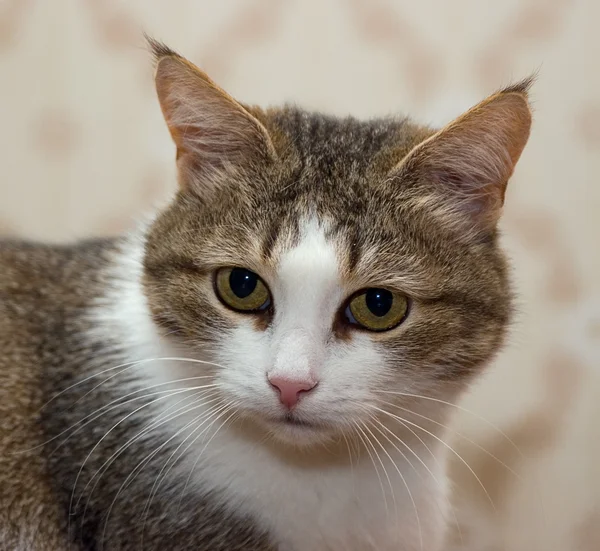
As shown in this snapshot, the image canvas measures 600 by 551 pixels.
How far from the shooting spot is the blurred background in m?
1.37

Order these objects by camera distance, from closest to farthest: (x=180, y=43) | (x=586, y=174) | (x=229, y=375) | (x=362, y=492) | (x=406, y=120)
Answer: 1. (x=229, y=375)
2. (x=362, y=492)
3. (x=406, y=120)
4. (x=586, y=174)
5. (x=180, y=43)

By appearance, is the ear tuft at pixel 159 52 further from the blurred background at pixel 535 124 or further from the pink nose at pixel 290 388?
the blurred background at pixel 535 124

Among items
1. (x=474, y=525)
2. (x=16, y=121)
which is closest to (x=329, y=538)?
(x=474, y=525)

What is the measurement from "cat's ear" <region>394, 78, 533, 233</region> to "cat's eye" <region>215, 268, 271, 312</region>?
0.78ft

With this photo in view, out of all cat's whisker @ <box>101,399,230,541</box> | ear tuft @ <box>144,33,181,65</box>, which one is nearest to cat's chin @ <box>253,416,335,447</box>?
cat's whisker @ <box>101,399,230,541</box>

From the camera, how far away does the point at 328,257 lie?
0.79 metres

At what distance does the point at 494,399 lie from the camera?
1413 mm

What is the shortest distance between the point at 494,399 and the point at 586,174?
49 cm

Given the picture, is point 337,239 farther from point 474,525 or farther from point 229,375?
point 474,525

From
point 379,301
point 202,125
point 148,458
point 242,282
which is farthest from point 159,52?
point 148,458

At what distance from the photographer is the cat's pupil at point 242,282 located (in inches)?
33.1

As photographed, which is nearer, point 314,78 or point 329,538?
point 329,538

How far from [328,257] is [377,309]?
0.09 m

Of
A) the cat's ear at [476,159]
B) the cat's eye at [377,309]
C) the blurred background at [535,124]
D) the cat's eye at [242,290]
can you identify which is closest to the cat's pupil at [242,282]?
the cat's eye at [242,290]
